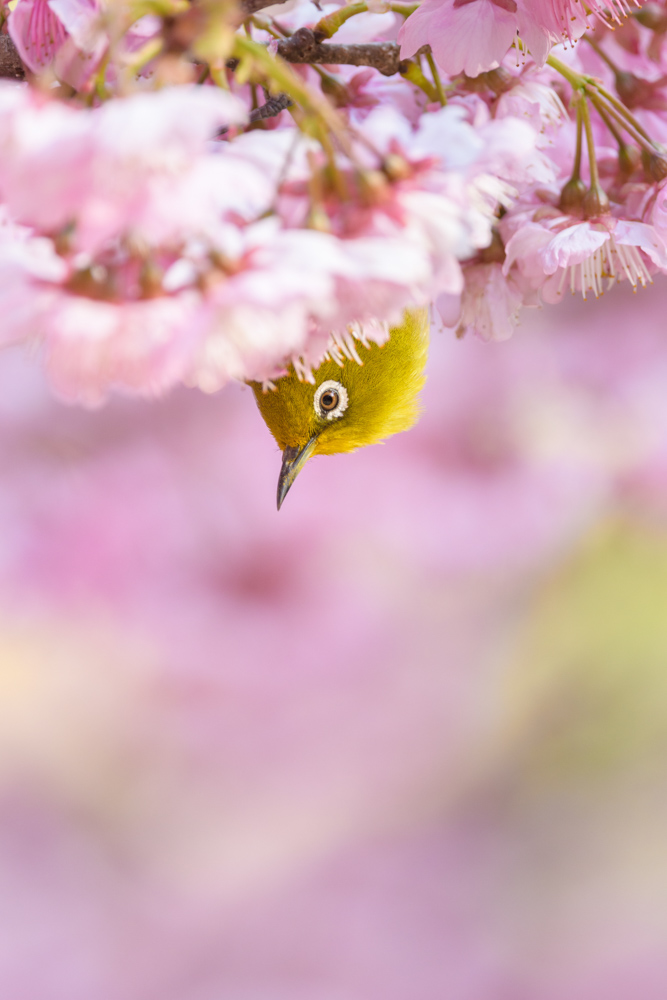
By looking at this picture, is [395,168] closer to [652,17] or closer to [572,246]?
[572,246]

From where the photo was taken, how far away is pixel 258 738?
0.89 metres

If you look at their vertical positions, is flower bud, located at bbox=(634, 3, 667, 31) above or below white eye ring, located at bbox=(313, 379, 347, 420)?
above

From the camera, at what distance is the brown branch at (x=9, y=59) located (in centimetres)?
29

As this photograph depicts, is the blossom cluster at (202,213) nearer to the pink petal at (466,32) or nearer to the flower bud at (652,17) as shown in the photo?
the pink petal at (466,32)

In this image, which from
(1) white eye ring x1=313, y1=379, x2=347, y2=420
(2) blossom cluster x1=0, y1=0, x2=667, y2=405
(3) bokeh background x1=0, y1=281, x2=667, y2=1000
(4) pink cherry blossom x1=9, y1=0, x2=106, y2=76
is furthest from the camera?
(3) bokeh background x1=0, y1=281, x2=667, y2=1000

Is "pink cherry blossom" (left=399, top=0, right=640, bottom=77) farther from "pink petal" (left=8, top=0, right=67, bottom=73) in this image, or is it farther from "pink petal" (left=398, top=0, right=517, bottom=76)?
"pink petal" (left=8, top=0, right=67, bottom=73)

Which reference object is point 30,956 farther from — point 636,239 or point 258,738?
point 636,239

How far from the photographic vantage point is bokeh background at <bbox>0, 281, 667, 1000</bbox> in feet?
2.79

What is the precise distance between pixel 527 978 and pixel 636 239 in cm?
89

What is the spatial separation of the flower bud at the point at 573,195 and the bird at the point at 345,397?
0.07 meters

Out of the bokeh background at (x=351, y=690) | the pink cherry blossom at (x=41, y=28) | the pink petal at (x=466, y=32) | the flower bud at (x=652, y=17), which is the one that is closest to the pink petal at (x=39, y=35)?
the pink cherry blossom at (x=41, y=28)

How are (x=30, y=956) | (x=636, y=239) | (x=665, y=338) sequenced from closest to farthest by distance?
(x=636, y=239)
(x=30, y=956)
(x=665, y=338)

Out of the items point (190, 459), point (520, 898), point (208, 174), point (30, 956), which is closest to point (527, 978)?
point (520, 898)

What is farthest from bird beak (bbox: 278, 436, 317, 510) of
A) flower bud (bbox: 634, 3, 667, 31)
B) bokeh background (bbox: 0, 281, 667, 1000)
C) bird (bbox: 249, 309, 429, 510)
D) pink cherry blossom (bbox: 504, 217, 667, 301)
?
bokeh background (bbox: 0, 281, 667, 1000)
